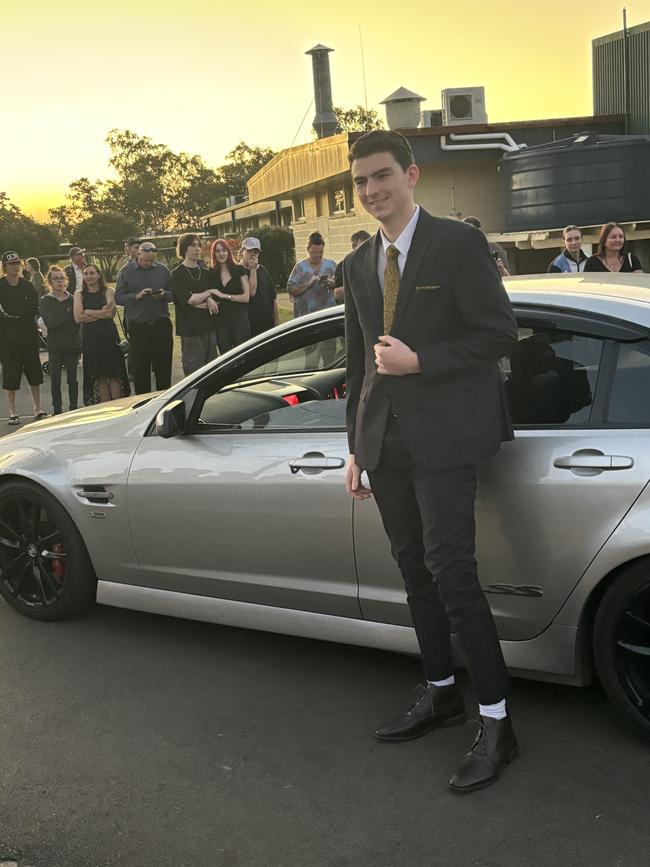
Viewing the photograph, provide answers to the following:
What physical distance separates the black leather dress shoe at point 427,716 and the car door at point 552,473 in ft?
0.93

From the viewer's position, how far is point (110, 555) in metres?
4.24

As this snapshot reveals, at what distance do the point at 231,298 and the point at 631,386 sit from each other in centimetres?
728

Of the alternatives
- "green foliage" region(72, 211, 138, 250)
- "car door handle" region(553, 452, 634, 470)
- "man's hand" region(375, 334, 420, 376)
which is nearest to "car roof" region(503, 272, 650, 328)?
"car door handle" region(553, 452, 634, 470)

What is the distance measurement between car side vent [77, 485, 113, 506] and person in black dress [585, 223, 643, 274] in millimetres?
5000

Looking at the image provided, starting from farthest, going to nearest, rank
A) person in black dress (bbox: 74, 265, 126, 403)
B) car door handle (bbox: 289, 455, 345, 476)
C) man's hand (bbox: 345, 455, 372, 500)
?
person in black dress (bbox: 74, 265, 126, 403) < car door handle (bbox: 289, 455, 345, 476) < man's hand (bbox: 345, 455, 372, 500)

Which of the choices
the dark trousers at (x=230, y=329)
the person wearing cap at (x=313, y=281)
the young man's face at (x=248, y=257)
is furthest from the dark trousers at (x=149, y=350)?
the person wearing cap at (x=313, y=281)

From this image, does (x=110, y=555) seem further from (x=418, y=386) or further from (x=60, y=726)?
(x=418, y=386)

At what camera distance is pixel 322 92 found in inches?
1361

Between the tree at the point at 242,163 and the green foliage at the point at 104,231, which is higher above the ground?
the tree at the point at 242,163

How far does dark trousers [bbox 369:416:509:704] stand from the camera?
292cm

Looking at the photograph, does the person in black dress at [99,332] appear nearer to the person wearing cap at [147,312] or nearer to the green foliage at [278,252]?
the person wearing cap at [147,312]

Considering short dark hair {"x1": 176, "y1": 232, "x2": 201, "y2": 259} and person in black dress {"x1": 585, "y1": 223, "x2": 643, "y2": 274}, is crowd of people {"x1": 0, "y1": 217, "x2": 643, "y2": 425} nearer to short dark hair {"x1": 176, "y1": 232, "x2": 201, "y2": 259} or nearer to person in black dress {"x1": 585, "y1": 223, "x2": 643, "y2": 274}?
short dark hair {"x1": 176, "y1": 232, "x2": 201, "y2": 259}

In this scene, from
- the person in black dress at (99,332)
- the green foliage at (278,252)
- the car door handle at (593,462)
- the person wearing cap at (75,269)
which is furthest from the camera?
the green foliage at (278,252)

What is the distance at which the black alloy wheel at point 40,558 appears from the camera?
4.39 meters
